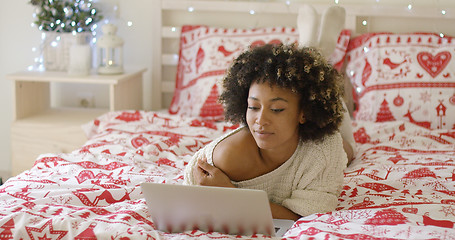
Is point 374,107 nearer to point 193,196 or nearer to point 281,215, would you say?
point 281,215

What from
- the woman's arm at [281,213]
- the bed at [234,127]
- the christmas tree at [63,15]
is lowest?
the woman's arm at [281,213]

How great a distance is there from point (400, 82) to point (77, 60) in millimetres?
1421

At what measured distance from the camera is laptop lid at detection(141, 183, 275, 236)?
4.40 feet

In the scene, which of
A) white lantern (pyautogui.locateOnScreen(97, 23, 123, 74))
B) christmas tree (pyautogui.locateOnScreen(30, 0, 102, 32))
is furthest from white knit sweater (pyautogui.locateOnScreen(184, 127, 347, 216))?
christmas tree (pyautogui.locateOnScreen(30, 0, 102, 32))

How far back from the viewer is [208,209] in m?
1.39

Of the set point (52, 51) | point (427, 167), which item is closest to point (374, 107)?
point (427, 167)

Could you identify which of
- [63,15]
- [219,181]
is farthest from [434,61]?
[63,15]

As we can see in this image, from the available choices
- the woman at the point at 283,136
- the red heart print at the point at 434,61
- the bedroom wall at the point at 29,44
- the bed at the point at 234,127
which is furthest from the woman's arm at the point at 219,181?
the bedroom wall at the point at 29,44

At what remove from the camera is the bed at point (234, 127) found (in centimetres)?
143

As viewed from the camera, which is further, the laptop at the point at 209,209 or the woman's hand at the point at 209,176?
the woman's hand at the point at 209,176

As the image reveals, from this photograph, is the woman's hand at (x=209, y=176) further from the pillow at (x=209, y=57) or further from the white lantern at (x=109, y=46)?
the white lantern at (x=109, y=46)

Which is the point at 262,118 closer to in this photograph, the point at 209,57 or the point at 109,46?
the point at 209,57

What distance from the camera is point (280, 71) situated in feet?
5.05

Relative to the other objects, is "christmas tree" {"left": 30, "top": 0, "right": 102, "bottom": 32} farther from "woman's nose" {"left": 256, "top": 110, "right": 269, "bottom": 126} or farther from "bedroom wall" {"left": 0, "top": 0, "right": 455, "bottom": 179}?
"woman's nose" {"left": 256, "top": 110, "right": 269, "bottom": 126}
